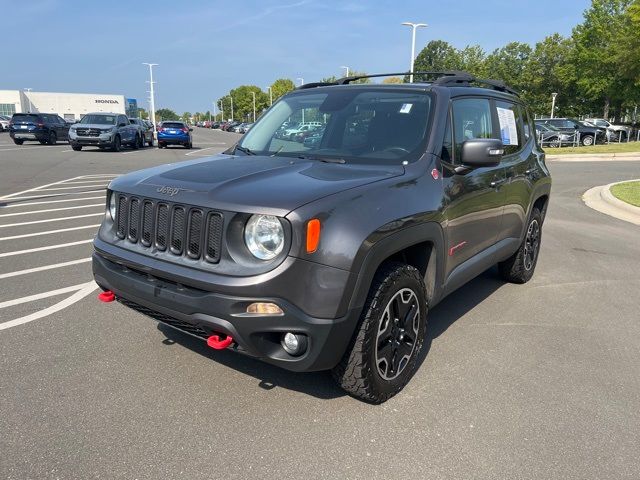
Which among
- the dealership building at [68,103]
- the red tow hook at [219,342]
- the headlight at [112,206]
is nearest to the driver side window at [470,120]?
the red tow hook at [219,342]

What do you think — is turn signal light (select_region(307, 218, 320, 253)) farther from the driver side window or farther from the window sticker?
the window sticker

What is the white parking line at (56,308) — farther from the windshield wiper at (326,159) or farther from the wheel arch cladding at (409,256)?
the wheel arch cladding at (409,256)

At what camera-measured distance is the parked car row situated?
931 inches

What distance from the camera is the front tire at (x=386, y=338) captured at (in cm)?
279

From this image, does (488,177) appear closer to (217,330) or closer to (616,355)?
(616,355)

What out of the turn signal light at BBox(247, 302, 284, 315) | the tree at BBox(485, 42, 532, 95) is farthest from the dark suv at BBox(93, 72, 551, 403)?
the tree at BBox(485, 42, 532, 95)

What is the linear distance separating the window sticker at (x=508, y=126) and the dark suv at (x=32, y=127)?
29.2 m

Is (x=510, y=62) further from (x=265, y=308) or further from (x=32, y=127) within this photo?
(x=265, y=308)

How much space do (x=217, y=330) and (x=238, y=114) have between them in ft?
432

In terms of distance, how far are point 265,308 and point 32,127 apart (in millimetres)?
30364

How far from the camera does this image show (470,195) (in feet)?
12.3

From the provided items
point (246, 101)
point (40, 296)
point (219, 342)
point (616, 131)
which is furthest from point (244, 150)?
point (246, 101)

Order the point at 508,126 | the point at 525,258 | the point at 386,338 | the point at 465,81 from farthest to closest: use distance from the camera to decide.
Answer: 1. the point at 525,258
2. the point at 508,126
3. the point at 465,81
4. the point at 386,338

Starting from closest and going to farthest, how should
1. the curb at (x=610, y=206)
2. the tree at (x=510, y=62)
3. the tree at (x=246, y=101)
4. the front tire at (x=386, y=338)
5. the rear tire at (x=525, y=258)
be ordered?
the front tire at (x=386, y=338), the rear tire at (x=525, y=258), the curb at (x=610, y=206), the tree at (x=510, y=62), the tree at (x=246, y=101)
